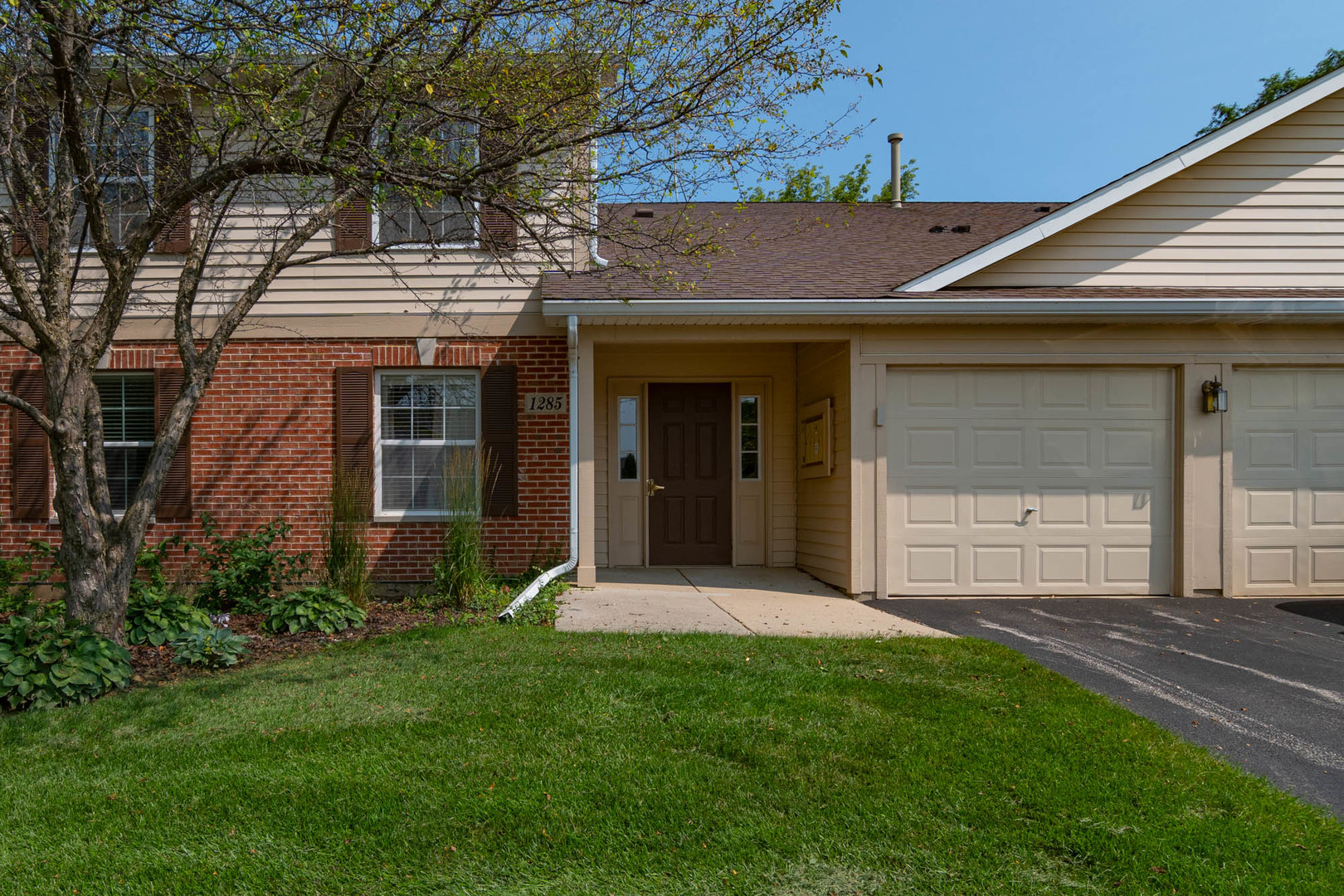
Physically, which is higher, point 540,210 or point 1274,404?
point 540,210

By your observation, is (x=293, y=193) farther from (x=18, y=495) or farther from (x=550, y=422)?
(x=18, y=495)

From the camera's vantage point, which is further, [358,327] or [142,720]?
[358,327]

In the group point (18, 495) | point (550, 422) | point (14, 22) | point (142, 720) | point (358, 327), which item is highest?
point (14, 22)

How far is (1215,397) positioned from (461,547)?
6.55m

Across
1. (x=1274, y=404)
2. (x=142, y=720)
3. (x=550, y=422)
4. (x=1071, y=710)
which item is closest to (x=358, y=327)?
(x=550, y=422)

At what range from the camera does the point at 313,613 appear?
6.87 meters

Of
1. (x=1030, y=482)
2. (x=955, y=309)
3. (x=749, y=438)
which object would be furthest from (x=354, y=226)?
(x=1030, y=482)

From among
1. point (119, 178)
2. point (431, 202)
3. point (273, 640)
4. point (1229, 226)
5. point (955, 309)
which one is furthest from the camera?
point (1229, 226)

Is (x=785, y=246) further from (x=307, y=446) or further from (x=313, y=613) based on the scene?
(x=313, y=613)

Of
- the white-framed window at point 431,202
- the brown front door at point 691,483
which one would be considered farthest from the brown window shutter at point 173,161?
the brown front door at point 691,483

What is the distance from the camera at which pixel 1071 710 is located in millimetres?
4590

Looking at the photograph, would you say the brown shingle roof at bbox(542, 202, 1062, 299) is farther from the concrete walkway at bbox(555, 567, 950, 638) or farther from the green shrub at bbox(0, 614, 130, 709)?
the green shrub at bbox(0, 614, 130, 709)

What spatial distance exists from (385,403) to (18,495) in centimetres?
342

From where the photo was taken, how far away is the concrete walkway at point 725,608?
6.62 m
